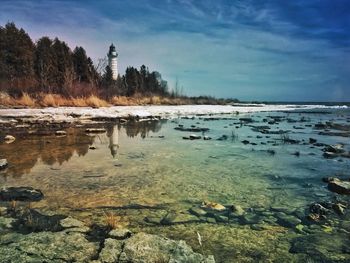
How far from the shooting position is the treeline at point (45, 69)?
101 ft

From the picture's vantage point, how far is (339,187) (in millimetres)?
5414

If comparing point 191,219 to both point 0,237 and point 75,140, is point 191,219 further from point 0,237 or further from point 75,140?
point 75,140

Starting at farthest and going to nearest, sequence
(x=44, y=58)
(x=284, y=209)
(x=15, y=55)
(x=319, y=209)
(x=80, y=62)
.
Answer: (x=80, y=62), (x=44, y=58), (x=15, y=55), (x=284, y=209), (x=319, y=209)

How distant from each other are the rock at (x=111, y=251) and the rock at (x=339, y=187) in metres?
3.81

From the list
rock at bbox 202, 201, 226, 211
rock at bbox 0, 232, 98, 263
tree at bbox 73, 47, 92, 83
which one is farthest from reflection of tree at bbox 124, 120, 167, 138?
tree at bbox 73, 47, 92, 83

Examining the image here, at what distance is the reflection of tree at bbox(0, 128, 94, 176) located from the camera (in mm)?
7082

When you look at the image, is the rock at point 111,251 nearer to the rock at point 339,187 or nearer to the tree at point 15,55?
the rock at point 339,187

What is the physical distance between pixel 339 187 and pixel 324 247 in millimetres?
2346

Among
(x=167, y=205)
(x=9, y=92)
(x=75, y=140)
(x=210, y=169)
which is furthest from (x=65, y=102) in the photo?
(x=167, y=205)

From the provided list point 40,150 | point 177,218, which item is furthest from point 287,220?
point 40,150

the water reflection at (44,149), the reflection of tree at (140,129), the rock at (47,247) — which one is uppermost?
the rock at (47,247)

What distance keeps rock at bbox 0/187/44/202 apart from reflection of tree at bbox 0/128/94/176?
1350 millimetres

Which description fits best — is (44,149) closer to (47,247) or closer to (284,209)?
(47,247)

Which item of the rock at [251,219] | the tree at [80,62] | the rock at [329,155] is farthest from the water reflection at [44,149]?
the tree at [80,62]
